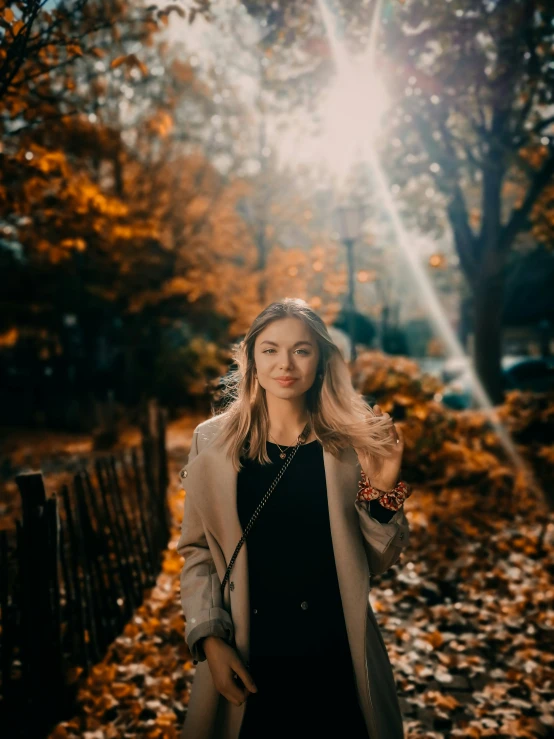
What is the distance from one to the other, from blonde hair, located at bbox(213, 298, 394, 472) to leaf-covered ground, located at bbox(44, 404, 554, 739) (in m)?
0.81

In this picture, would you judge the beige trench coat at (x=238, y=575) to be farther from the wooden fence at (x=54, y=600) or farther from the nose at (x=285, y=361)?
the wooden fence at (x=54, y=600)

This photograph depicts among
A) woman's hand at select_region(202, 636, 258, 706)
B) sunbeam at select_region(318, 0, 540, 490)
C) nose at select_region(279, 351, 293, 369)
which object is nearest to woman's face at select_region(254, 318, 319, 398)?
nose at select_region(279, 351, 293, 369)

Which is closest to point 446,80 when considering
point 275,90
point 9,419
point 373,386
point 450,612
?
point 275,90

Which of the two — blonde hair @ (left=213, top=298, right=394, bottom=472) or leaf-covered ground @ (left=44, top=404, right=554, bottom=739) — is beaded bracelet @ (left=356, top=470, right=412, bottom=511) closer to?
blonde hair @ (left=213, top=298, right=394, bottom=472)

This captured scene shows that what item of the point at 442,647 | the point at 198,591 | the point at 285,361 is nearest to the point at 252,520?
the point at 198,591

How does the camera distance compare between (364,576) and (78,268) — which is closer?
(364,576)

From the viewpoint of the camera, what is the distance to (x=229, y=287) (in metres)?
17.0

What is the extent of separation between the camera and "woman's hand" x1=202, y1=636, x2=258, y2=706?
174 centimetres

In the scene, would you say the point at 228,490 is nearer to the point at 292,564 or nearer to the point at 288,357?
the point at 292,564

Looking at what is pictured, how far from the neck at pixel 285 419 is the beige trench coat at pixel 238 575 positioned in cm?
19

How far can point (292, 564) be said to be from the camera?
183 cm

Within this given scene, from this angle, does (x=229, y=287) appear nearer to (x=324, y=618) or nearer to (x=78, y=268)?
(x=78, y=268)

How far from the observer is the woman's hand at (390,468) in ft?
5.71

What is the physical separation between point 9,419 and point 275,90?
1230cm
